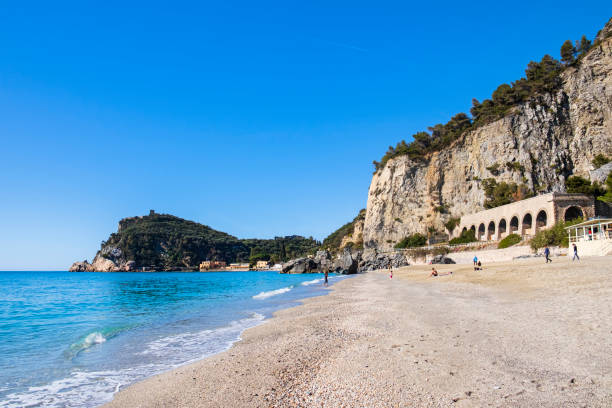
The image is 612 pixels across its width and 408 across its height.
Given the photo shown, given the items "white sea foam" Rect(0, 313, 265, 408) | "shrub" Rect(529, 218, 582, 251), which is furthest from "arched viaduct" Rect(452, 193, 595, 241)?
"white sea foam" Rect(0, 313, 265, 408)

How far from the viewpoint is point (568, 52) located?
5784 cm

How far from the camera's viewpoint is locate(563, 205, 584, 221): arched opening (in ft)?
132

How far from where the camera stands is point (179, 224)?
174m

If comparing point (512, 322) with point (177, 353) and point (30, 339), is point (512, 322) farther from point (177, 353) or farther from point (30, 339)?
point (30, 339)

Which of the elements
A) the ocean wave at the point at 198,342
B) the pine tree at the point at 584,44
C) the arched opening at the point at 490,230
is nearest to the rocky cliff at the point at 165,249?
the arched opening at the point at 490,230

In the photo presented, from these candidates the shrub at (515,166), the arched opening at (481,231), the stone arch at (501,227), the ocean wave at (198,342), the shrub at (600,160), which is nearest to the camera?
the ocean wave at (198,342)

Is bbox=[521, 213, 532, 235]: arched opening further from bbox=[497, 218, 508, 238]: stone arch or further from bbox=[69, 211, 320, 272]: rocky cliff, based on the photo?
bbox=[69, 211, 320, 272]: rocky cliff

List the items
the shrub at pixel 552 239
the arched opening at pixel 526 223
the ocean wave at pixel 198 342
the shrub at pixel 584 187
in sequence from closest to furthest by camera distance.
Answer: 1. the ocean wave at pixel 198 342
2. the shrub at pixel 552 239
3. the shrub at pixel 584 187
4. the arched opening at pixel 526 223

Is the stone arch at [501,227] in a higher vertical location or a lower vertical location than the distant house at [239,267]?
higher

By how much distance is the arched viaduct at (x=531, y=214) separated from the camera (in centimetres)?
4009

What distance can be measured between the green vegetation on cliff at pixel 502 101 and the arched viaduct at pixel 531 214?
20.0m

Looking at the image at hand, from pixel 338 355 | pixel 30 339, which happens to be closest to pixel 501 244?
pixel 338 355

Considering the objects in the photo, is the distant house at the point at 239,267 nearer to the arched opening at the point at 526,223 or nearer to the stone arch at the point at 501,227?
the stone arch at the point at 501,227

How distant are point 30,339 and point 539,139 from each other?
65.9 metres
